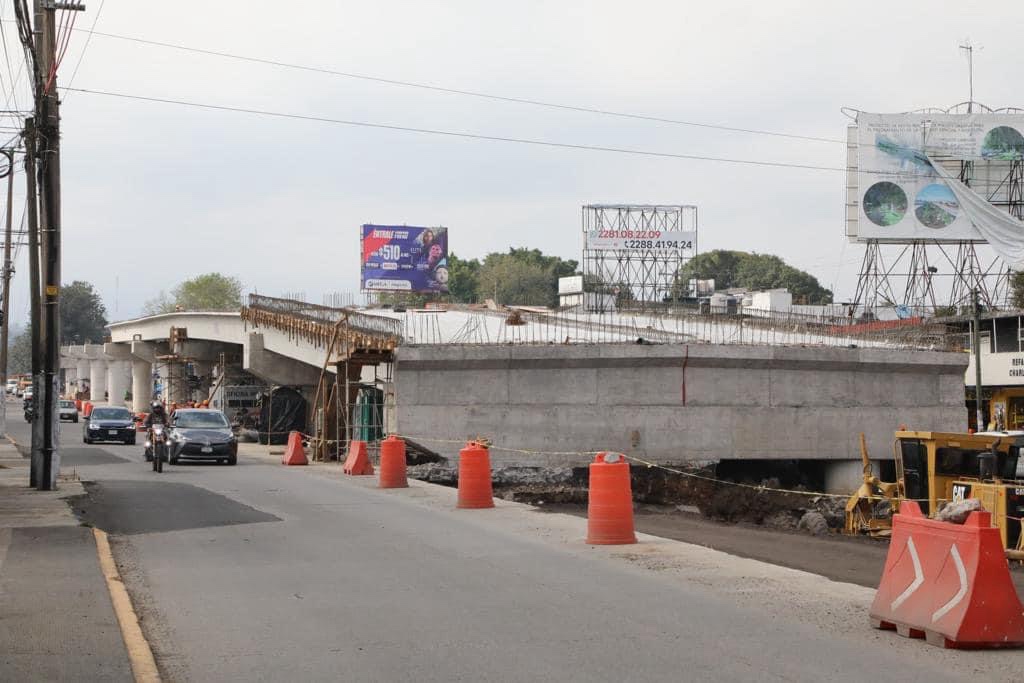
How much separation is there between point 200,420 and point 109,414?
15342 mm

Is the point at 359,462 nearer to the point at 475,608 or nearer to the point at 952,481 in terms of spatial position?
the point at 952,481

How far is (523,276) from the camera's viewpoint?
147 metres

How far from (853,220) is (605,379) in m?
25.3

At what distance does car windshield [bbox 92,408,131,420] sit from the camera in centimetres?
4956

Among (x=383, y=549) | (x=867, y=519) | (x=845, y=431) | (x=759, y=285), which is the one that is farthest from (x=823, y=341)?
(x=759, y=285)

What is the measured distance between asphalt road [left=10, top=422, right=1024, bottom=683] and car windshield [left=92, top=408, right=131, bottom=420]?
33230 millimetres

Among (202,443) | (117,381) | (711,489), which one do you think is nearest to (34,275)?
(202,443)

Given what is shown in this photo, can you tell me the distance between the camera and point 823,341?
4391cm

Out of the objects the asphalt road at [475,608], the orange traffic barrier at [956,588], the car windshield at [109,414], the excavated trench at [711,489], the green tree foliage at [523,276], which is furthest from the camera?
the green tree foliage at [523,276]

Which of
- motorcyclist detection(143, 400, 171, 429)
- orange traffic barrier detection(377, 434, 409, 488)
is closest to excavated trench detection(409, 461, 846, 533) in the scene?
orange traffic barrier detection(377, 434, 409, 488)

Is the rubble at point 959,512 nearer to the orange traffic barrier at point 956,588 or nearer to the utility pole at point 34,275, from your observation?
the orange traffic barrier at point 956,588

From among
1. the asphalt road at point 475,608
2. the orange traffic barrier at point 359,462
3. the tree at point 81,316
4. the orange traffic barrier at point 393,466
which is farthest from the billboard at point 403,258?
the tree at point 81,316

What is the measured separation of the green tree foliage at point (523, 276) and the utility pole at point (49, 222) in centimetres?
11329

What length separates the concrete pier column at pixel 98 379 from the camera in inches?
5148
